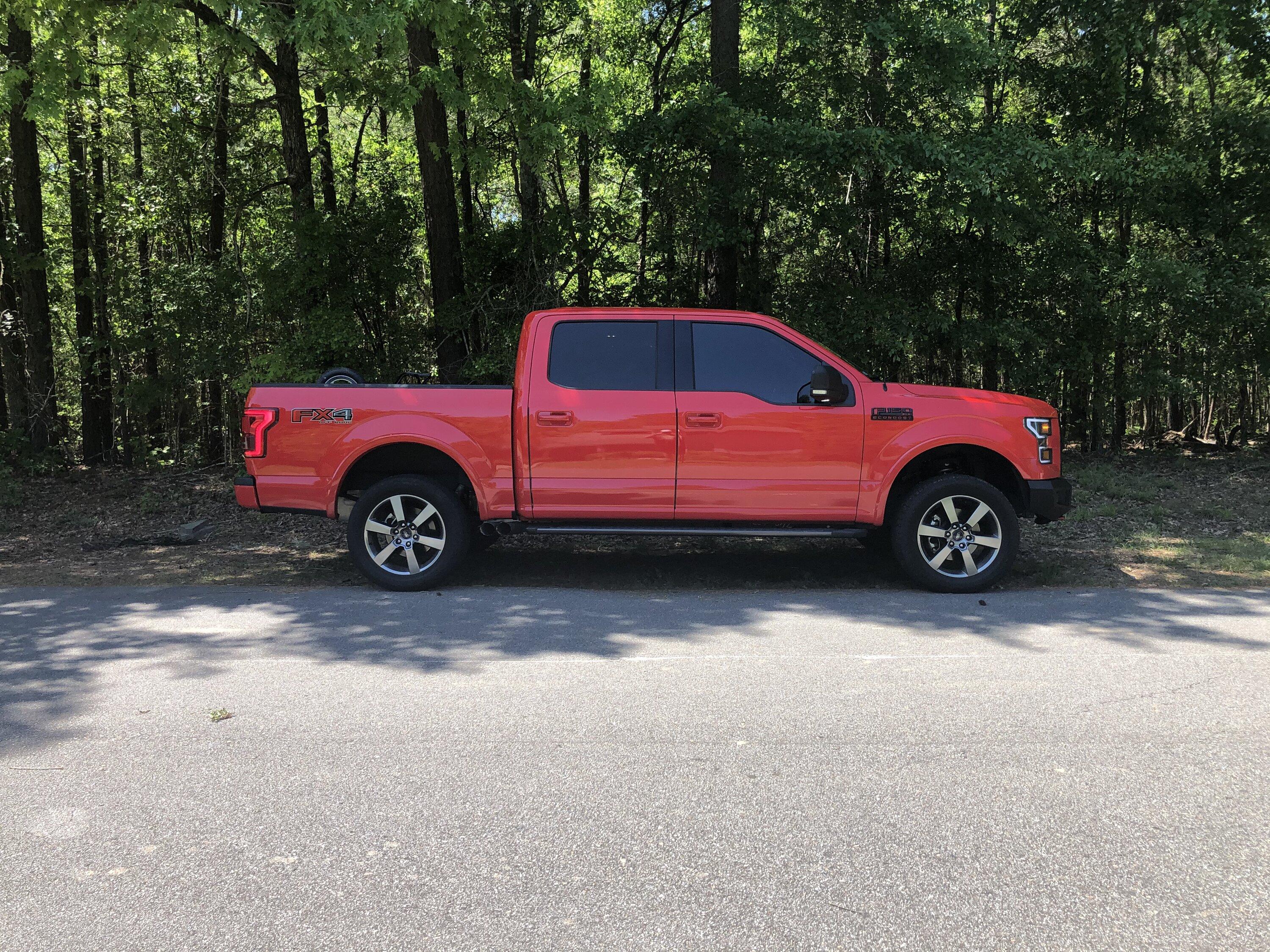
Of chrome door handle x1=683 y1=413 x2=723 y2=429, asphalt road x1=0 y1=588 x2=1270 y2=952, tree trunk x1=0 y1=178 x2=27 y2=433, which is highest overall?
tree trunk x1=0 y1=178 x2=27 y2=433

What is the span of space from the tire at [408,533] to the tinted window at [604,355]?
134 cm

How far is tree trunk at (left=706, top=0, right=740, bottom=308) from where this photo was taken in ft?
40.9

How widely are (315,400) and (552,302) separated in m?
5.86

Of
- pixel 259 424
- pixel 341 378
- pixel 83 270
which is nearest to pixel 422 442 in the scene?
pixel 341 378

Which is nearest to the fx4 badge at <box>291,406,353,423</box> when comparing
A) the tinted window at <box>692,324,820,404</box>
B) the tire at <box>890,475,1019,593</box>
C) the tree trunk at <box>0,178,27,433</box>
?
the tinted window at <box>692,324,820,404</box>

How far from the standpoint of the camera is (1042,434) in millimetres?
7473

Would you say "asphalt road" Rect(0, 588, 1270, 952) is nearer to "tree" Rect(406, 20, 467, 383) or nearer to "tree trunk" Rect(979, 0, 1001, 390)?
"tree" Rect(406, 20, 467, 383)

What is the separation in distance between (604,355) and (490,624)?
Result: 238 centimetres

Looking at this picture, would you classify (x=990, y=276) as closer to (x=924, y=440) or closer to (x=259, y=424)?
(x=924, y=440)

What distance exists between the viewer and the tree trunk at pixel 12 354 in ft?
48.9

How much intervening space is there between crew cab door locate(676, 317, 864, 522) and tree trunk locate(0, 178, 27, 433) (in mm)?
11826

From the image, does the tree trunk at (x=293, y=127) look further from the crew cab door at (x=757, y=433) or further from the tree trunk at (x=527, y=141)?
the crew cab door at (x=757, y=433)

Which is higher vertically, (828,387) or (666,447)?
(828,387)

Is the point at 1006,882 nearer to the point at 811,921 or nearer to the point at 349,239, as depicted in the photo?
the point at 811,921
